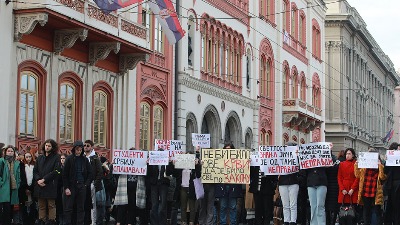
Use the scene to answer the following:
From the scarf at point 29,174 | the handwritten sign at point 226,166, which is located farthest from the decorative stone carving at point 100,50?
the scarf at point 29,174

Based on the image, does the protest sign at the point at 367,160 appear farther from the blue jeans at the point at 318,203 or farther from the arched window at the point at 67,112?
the arched window at the point at 67,112

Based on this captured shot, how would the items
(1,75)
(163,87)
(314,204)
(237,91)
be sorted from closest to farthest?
(314,204), (1,75), (163,87), (237,91)

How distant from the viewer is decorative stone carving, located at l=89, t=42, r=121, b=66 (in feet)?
91.3

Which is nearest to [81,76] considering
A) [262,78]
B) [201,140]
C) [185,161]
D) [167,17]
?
[167,17]

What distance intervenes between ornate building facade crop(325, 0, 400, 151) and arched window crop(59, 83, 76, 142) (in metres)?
34.5

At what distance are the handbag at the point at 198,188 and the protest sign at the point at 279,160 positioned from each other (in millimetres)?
1828

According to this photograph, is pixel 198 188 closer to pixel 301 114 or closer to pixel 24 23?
pixel 24 23

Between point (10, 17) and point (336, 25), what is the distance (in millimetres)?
51138

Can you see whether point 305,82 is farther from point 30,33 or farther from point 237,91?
point 30,33

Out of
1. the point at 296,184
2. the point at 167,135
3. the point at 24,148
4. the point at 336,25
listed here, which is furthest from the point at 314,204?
the point at 336,25

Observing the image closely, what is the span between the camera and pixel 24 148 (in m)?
24.5

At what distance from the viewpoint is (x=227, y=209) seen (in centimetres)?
2127

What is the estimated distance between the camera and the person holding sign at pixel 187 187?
71.7 ft

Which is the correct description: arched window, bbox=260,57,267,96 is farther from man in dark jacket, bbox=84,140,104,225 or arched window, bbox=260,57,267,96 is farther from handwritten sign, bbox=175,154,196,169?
man in dark jacket, bbox=84,140,104,225
